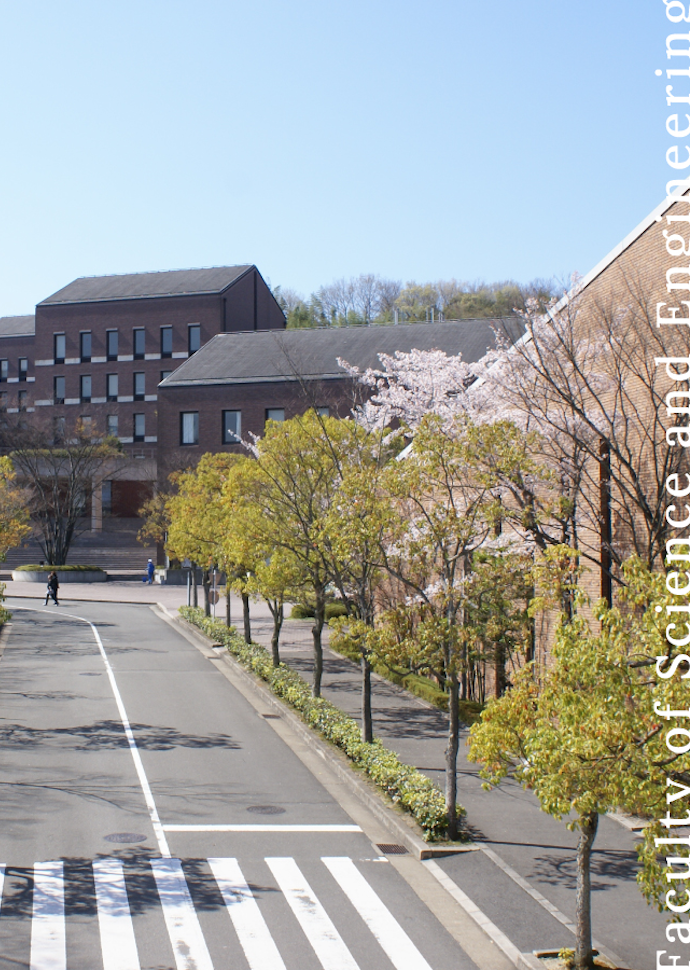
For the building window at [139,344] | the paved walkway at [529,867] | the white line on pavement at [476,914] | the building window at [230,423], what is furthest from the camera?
the building window at [139,344]

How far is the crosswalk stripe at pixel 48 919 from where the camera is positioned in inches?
320

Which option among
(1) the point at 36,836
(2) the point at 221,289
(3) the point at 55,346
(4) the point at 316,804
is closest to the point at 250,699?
(4) the point at 316,804

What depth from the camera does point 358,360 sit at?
182ft

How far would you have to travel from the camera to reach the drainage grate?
11648mm

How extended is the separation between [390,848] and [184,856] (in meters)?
2.54

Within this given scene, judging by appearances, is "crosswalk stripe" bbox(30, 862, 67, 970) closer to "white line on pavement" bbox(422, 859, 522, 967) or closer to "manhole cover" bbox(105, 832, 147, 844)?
"manhole cover" bbox(105, 832, 147, 844)

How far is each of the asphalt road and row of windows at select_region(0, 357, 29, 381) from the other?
6976cm

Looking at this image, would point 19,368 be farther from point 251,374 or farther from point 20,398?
point 251,374

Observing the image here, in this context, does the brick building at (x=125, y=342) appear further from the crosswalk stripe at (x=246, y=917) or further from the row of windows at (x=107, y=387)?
the crosswalk stripe at (x=246, y=917)

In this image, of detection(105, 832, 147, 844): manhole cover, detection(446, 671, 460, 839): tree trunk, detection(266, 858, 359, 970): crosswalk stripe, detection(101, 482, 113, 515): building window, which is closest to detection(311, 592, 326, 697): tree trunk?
detection(446, 671, 460, 839): tree trunk

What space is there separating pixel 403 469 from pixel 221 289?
2382 inches

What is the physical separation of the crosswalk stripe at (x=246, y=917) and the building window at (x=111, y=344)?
6772cm

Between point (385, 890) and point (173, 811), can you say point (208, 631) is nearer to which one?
point (173, 811)

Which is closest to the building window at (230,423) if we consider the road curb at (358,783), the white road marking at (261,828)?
the road curb at (358,783)
